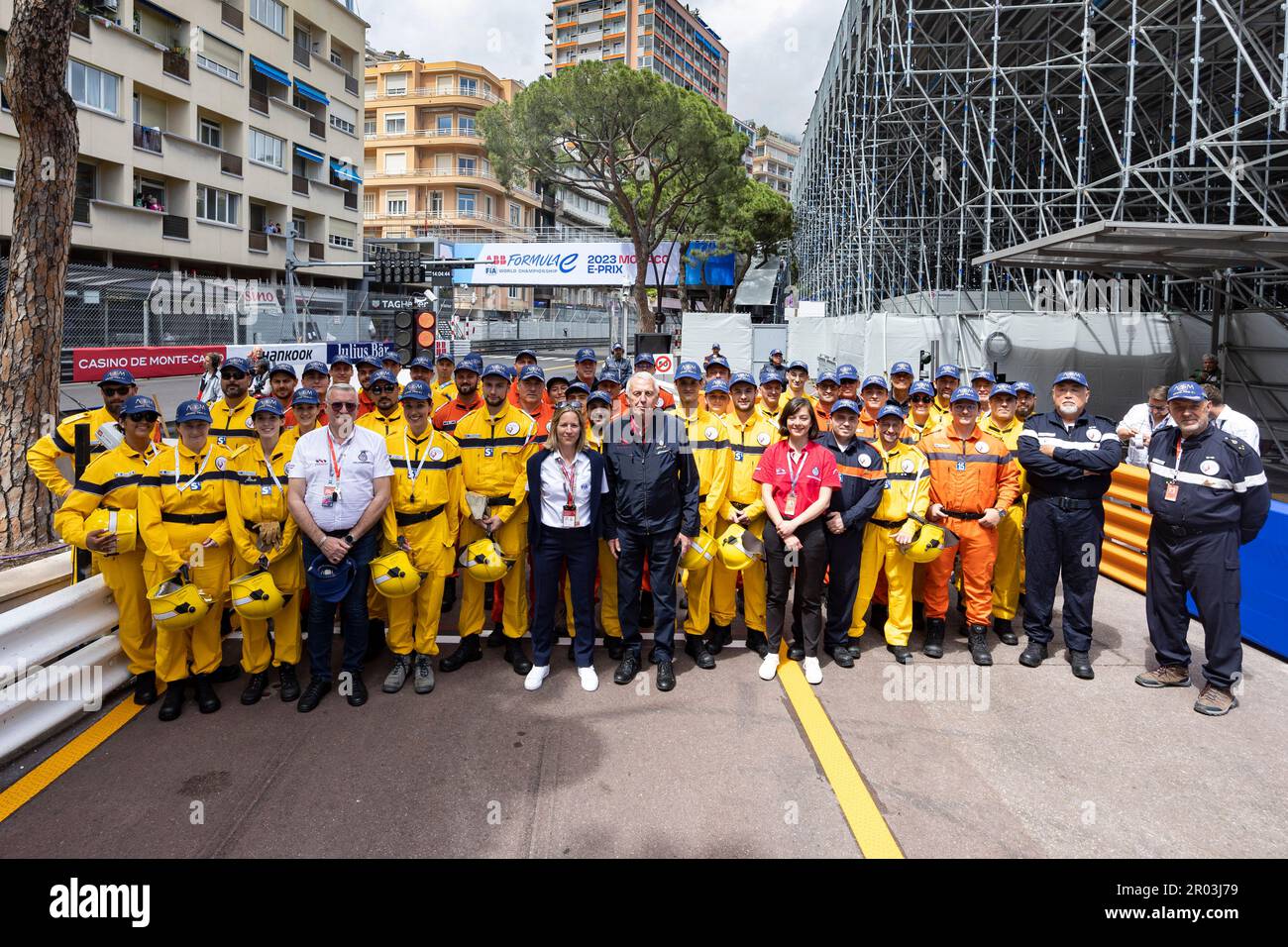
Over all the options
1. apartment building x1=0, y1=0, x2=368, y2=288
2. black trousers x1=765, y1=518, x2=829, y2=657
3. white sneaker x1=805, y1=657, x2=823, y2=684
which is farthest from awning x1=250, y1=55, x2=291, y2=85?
white sneaker x1=805, y1=657, x2=823, y2=684

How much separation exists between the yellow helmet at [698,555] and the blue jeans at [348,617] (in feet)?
6.33

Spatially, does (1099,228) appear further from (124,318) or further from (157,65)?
(157,65)

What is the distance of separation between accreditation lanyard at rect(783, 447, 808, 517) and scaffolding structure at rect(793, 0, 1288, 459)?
27.4 feet

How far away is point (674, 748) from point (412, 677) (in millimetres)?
1868

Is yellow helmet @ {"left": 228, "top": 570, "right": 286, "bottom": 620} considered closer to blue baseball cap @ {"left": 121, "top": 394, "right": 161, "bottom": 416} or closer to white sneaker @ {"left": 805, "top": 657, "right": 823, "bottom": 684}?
blue baseball cap @ {"left": 121, "top": 394, "right": 161, "bottom": 416}

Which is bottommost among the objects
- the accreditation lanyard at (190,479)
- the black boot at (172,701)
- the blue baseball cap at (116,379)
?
the black boot at (172,701)

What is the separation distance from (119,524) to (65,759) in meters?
1.20

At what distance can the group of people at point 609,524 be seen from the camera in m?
4.51

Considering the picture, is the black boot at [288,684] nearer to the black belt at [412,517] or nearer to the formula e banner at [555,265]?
the black belt at [412,517]

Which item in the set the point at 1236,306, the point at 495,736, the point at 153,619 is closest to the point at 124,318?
the point at 153,619

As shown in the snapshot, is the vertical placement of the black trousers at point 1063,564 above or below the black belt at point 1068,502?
below

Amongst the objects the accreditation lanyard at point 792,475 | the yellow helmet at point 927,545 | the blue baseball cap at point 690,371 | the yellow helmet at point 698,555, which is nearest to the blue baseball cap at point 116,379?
the blue baseball cap at point 690,371

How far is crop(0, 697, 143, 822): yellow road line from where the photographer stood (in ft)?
11.8

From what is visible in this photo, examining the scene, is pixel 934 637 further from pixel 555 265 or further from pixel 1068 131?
pixel 555 265
